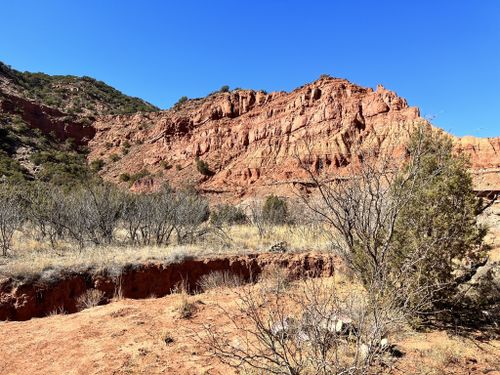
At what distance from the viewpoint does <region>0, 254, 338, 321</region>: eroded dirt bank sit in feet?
30.6

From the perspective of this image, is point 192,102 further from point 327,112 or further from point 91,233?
point 91,233

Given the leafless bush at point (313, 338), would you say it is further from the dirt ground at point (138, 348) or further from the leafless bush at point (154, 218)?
the leafless bush at point (154, 218)

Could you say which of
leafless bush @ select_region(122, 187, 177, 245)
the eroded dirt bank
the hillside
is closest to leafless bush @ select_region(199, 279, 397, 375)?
the eroded dirt bank

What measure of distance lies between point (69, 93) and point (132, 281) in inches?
2821

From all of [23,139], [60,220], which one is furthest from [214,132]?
[60,220]

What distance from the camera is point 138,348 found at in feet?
21.7

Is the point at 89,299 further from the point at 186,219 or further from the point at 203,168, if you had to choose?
the point at 203,168

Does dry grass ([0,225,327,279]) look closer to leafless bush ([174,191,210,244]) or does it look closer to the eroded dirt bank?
the eroded dirt bank

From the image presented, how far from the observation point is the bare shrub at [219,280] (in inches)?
449

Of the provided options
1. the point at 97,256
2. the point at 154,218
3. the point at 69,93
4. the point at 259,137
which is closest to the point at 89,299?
the point at 97,256

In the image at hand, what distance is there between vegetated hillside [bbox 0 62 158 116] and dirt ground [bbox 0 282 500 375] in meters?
63.5

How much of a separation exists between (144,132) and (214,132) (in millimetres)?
14857

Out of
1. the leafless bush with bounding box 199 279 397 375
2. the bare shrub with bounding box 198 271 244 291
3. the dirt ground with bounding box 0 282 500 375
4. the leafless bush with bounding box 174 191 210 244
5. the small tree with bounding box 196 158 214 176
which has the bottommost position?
the dirt ground with bounding box 0 282 500 375

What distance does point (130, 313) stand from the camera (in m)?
8.82
